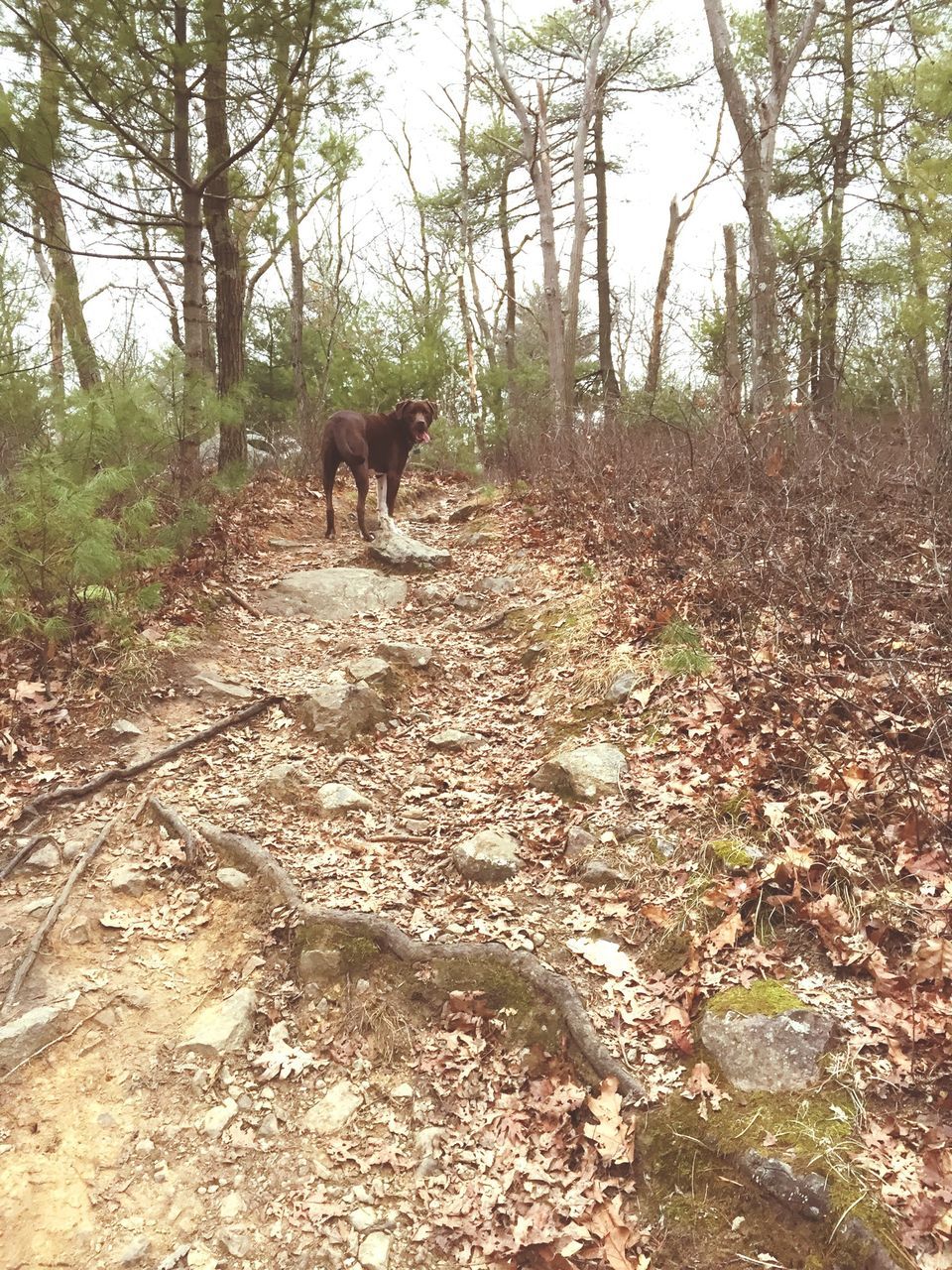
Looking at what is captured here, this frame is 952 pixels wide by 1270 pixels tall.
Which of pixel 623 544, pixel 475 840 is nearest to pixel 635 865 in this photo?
pixel 475 840

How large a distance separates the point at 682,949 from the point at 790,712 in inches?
59.7

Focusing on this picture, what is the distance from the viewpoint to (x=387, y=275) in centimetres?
2112

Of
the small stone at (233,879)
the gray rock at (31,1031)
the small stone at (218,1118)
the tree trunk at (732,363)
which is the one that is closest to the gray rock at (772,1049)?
the small stone at (218,1118)

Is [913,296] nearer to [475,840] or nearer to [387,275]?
Result: [475,840]

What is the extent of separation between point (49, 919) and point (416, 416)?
686 centimetres

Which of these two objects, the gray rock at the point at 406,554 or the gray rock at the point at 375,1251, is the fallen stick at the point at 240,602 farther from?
the gray rock at the point at 375,1251

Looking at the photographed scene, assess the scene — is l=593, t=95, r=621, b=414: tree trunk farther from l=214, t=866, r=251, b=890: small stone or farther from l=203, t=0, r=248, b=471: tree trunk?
l=214, t=866, r=251, b=890: small stone

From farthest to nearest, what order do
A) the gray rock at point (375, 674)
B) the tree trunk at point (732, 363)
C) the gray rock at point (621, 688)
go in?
1. the tree trunk at point (732, 363)
2. the gray rock at point (375, 674)
3. the gray rock at point (621, 688)

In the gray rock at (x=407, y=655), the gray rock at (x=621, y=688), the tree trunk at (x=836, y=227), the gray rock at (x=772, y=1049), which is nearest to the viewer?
the gray rock at (x=772, y=1049)

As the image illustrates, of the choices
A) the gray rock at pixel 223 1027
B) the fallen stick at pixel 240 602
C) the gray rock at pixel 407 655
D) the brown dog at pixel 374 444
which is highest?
the brown dog at pixel 374 444

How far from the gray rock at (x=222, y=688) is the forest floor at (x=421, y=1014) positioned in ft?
0.84

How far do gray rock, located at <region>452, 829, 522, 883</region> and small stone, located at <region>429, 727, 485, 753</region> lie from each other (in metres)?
1.16

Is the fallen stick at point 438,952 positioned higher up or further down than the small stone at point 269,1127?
higher up

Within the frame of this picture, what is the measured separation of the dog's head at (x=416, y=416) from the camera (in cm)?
885
